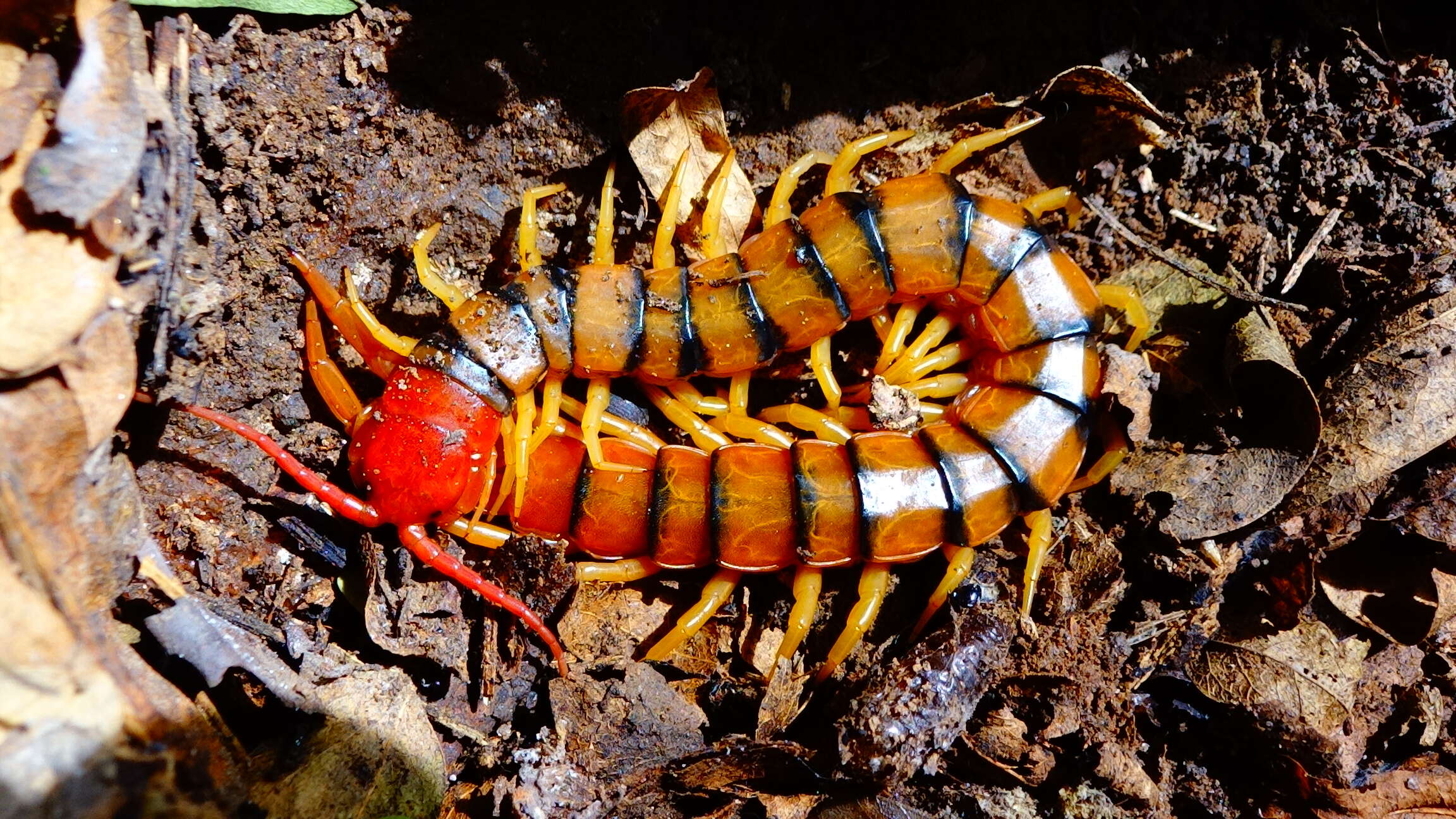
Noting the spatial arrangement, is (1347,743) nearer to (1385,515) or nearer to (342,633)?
(1385,515)

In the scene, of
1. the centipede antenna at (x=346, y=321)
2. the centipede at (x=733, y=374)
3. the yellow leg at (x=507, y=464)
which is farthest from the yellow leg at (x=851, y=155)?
the centipede antenna at (x=346, y=321)

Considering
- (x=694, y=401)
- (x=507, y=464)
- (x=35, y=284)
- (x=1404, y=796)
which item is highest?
(x=35, y=284)

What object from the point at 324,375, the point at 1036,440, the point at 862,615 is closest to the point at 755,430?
the point at 862,615

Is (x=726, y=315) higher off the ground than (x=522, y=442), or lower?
higher

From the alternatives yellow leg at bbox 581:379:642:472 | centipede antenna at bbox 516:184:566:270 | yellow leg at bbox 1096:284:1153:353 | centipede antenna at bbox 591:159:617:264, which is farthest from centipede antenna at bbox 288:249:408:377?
yellow leg at bbox 1096:284:1153:353

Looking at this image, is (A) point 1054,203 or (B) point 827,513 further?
(A) point 1054,203

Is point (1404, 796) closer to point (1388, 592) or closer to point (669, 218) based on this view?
point (1388, 592)

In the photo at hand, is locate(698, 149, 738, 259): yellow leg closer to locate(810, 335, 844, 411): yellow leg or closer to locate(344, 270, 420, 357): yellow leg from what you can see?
locate(810, 335, 844, 411): yellow leg
